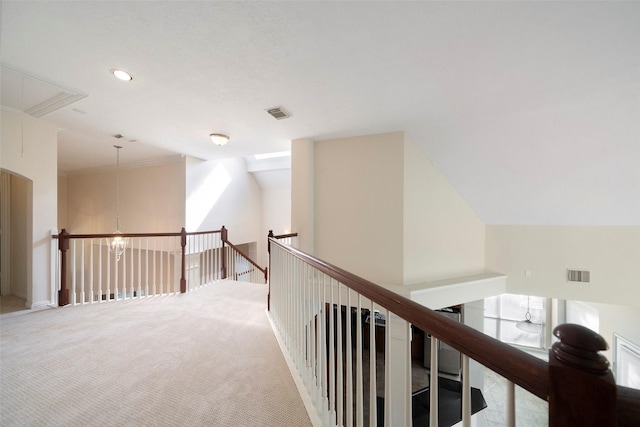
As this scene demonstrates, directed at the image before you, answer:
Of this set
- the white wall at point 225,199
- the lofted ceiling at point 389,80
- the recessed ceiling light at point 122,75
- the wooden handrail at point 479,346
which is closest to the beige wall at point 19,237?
the lofted ceiling at point 389,80

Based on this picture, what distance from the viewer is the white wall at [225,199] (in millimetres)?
5953

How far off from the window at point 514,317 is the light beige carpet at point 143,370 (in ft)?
25.1

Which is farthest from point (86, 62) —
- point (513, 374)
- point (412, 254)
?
point (412, 254)

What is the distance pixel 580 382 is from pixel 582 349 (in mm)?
61

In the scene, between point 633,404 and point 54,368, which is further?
point 54,368

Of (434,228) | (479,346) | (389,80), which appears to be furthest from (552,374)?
(434,228)

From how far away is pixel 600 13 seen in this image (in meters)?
1.66

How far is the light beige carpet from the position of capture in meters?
1.64

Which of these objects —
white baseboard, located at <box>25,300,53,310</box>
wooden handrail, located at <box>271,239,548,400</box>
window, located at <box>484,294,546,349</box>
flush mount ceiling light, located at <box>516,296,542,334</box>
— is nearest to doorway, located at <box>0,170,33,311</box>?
white baseboard, located at <box>25,300,53,310</box>

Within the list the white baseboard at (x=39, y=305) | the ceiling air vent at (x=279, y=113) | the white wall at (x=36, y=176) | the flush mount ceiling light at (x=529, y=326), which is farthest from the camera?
the flush mount ceiling light at (x=529, y=326)

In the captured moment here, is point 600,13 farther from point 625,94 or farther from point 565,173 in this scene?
point 565,173

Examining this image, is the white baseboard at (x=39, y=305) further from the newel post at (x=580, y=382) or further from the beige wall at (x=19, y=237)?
the newel post at (x=580, y=382)

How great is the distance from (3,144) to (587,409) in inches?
210

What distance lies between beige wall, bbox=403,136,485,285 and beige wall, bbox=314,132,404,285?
181 millimetres
